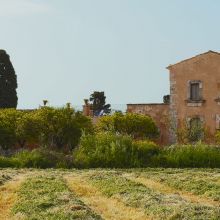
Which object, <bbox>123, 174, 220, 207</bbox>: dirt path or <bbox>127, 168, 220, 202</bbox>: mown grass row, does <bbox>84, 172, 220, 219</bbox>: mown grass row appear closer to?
<bbox>123, 174, 220, 207</bbox>: dirt path

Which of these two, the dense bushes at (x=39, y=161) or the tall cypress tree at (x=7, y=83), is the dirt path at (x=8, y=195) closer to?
the dense bushes at (x=39, y=161)

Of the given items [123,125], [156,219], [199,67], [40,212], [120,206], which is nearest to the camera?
[156,219]

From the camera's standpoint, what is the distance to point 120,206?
1208 cm

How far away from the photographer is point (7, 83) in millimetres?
48781

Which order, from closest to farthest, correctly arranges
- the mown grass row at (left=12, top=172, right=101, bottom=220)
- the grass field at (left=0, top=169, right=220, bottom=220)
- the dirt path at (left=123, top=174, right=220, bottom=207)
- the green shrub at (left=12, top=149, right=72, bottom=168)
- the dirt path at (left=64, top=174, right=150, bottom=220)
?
the mown grass row at (left=12, top=172, right=101, bottom=220)
the grass field at (left=0, top=169, right=220, bottom=220)
the dirt path at (left=64, top=174, right=150, bottom=220)
the dirt path at (left=123, top=174, right=220, bottom=207)
the green shrub at (left=12, top=149, right=72, bottom=168)

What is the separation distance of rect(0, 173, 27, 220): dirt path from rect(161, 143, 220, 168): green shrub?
22.7 feet

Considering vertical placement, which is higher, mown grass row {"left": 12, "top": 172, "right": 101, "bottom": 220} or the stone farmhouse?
the stone farmhouse

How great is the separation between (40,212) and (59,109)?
2005 cm

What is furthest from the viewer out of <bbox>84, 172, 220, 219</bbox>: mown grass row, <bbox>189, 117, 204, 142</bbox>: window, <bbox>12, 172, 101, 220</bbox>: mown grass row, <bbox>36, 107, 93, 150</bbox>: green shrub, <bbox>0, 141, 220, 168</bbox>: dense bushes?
<bbox>189, 117, 204, 142</bbox>: window

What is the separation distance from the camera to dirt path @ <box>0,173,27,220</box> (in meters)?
11.7

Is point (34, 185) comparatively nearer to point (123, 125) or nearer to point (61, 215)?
point (61, 215)

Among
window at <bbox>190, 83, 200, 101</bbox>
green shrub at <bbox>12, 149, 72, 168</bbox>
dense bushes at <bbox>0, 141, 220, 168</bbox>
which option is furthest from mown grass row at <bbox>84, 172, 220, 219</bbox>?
window at <bbox>190, 83, 200, 101</bbox>

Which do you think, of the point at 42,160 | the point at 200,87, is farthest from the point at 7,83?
the point at 42,160

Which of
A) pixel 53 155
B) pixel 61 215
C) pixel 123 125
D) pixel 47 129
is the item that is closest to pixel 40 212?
pixel 61 215
